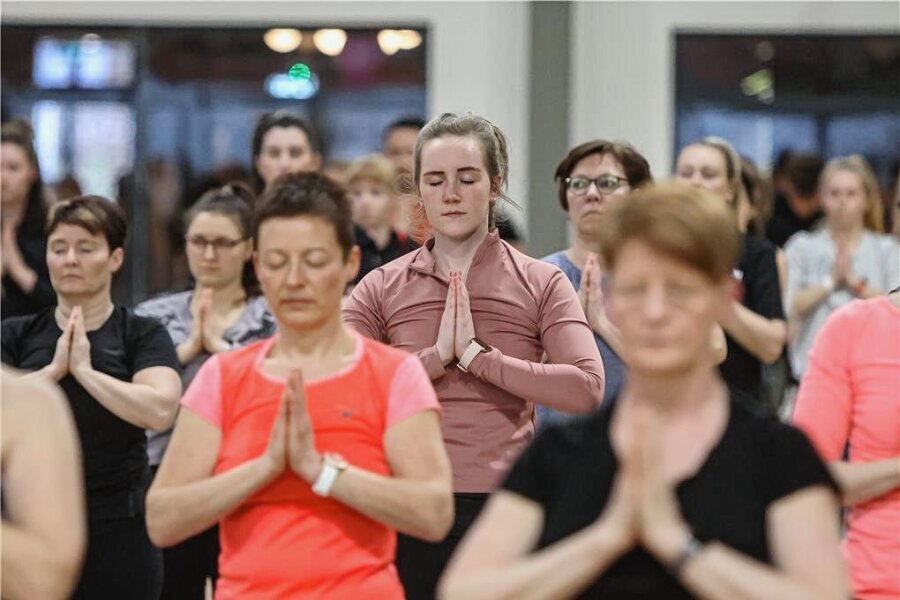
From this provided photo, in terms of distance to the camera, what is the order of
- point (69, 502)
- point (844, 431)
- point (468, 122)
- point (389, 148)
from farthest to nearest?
1. point (389, 148)
2. point (468, 122)
3. point (844, 431)
4. point (69, 502)

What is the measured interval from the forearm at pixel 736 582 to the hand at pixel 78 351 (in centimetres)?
202

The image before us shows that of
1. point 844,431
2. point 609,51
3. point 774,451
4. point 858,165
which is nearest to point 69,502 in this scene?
point 774,451

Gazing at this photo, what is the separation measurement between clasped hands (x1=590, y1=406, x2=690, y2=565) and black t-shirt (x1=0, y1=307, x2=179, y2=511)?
199 cm

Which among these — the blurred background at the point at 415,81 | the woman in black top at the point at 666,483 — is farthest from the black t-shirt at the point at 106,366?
the blurred background at the point at 415,81

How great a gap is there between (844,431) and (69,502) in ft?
4.13

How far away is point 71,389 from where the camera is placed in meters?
3.43

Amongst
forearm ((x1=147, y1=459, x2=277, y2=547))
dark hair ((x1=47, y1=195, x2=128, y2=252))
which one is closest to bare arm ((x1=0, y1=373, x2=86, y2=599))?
forearm ((x1=147, y1=459, x2=277, y2=547))

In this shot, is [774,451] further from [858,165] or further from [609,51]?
[609,51]

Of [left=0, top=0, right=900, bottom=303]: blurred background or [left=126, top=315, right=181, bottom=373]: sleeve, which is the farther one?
[left=0, top=0, right=900, bottom=303]: blurred background

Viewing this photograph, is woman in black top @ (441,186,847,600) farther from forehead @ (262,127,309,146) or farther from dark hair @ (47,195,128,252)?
forehead @ (262,127,309,146)

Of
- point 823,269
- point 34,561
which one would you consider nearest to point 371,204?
→ point 823,269

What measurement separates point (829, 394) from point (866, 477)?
14cm

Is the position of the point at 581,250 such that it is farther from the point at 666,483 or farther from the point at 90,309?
the point at 666,483

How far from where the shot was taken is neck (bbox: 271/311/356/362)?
7.54 feet
